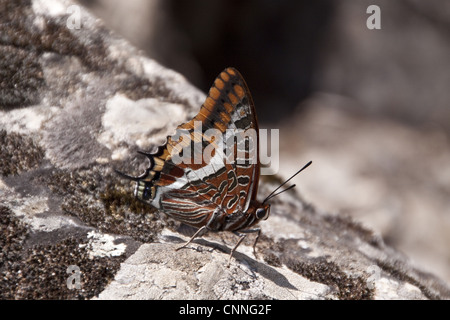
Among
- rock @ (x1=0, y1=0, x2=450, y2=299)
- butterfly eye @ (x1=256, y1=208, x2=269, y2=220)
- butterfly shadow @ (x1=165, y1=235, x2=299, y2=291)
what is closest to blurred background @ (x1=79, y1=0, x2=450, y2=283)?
rock @ (x1=0, y1=0, x2=450, y2=299)

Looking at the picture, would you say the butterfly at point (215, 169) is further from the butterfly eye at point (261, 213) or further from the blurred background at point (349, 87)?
the blurred background at point (349, 87)

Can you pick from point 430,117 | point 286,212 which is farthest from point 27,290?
point 430,117

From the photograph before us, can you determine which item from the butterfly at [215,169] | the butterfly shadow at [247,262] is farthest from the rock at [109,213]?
the butterfly at [215,169]

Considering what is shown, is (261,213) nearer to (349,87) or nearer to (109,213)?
(109,213)

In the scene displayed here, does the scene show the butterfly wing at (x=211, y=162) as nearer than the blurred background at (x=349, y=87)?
Yes

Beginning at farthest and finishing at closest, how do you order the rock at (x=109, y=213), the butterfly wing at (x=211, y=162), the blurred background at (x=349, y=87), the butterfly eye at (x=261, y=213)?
the blurred background at (x=349, y=87)
the butterfly eye at (x=261, y=213)
the butterfly wing at (x=211, y=162)
the rock at (x=109, y=213)

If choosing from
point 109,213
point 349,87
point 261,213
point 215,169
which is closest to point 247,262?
point 261,213
